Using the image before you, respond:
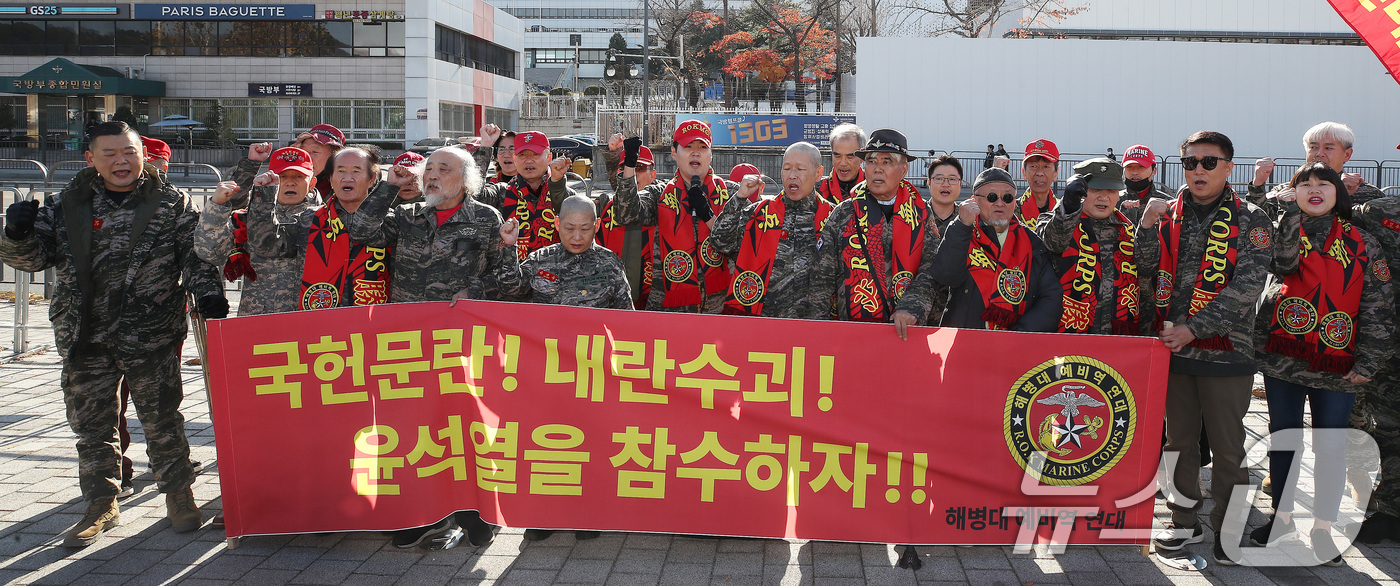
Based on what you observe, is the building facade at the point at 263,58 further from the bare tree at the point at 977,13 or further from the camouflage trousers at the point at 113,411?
the camouflage trousers at the point at 113,411

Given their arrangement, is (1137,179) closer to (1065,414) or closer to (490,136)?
(1065,414)

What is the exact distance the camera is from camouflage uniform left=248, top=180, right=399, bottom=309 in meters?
4.74

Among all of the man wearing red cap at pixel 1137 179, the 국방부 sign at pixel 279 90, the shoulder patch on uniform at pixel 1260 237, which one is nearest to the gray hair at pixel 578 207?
the man wearing red cap at pixel 1137 179

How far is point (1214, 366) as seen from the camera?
4.39 metres

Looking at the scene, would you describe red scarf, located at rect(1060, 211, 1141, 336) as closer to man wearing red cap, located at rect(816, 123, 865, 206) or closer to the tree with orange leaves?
man wearing red cap, located at rect(816, 123, 865, 206)

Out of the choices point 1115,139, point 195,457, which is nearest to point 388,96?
point 1115,139

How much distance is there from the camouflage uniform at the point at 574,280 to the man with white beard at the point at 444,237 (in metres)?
0.11

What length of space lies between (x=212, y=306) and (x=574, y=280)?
5.48 ft

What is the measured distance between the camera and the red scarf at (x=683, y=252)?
5738mm

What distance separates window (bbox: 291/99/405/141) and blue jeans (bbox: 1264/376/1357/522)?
43.6 metres

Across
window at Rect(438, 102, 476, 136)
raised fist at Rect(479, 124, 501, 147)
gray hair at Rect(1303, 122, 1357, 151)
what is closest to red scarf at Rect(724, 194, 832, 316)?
raised fist at Rect(479, 124, 501, 147)

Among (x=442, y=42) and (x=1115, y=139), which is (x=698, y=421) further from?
(x=442, y=42)

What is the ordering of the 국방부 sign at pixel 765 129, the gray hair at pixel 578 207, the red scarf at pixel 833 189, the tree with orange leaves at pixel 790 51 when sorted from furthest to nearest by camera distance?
1. the tree with orange leaves at pixel 790 51
2. the 국방부 sign at pixel 765 129
3. the red scarf at pixel 833 189
4. the gray hair at pixel 578 207

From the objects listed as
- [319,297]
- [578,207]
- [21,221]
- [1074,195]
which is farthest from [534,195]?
[1074,195]
